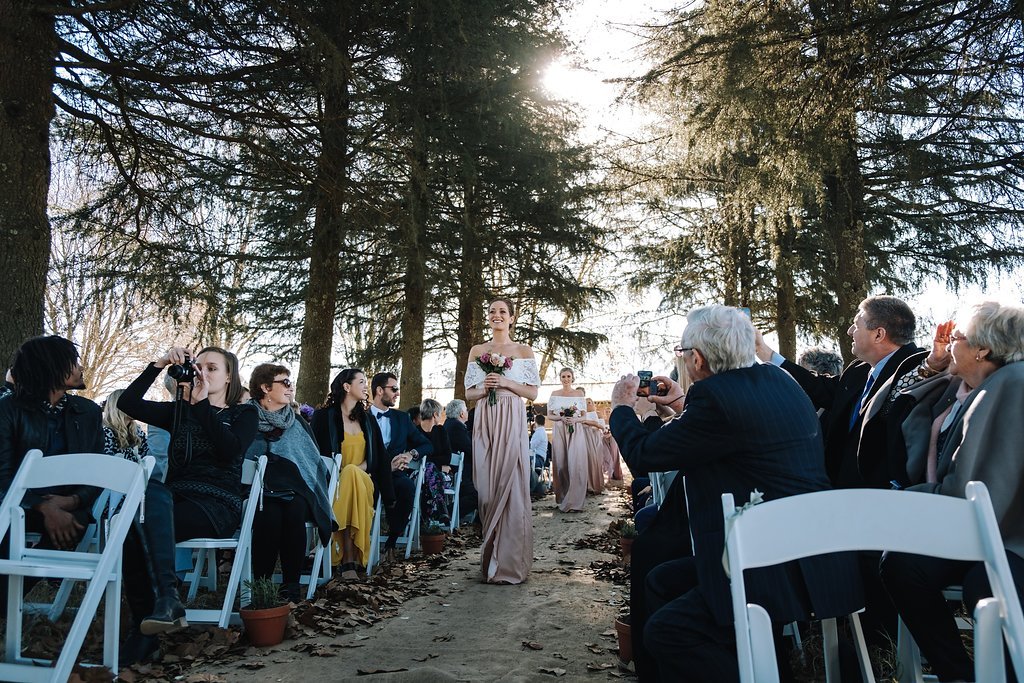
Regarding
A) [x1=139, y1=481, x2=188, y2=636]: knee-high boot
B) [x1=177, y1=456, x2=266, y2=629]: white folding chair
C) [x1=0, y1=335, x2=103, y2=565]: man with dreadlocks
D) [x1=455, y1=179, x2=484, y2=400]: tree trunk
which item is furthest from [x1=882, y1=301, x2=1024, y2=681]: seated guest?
[x1=455, y1=179, x2=484, y2=400]: tree trunk

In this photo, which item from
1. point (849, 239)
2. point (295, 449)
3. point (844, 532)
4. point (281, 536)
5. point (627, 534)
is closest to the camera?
point (844, 532)

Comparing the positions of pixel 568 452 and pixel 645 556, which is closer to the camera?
pixel 645 556

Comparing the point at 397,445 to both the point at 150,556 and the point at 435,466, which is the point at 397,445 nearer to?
the point at 435,466

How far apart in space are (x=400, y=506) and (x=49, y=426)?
4.00 m

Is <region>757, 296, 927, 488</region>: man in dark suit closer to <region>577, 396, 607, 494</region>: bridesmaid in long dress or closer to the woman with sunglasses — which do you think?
the woman with sunglasses

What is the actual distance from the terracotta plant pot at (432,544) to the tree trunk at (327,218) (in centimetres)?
343

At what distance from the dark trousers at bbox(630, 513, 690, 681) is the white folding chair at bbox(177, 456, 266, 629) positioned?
8.14 ft

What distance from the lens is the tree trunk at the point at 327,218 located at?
306 inches

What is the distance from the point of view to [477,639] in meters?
4.72

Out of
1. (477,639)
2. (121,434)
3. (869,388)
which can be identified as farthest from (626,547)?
(121,434)

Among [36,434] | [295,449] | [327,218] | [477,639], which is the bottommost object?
[477,639]

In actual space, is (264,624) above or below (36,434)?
below

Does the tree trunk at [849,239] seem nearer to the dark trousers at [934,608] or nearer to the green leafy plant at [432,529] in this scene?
the green leafy plant at [432,529]

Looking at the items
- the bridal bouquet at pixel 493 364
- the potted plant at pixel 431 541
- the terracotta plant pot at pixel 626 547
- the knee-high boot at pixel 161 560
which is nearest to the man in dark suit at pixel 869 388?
the terracotta plant pot at pixel 626 547
